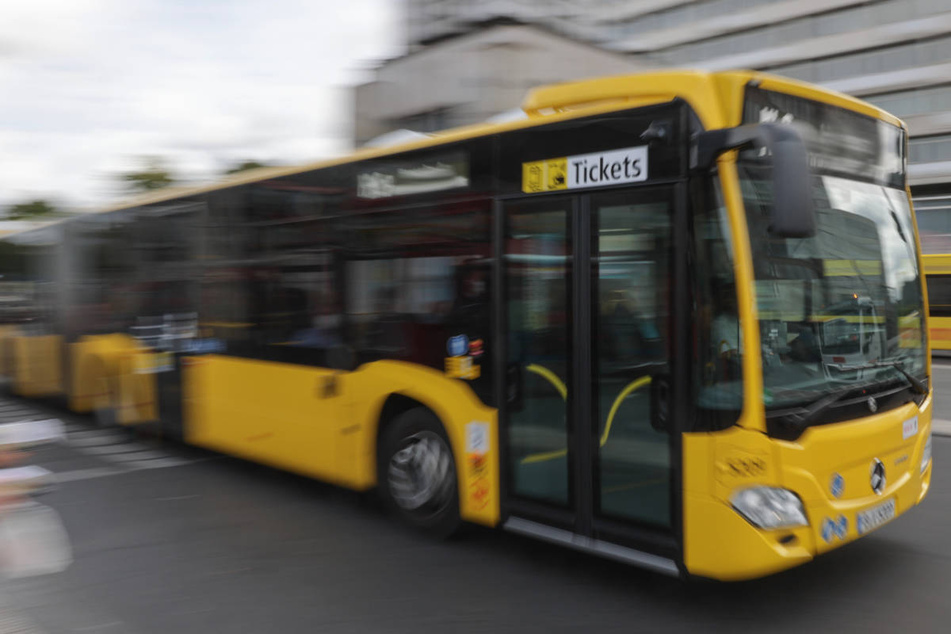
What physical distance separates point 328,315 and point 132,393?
403 cm

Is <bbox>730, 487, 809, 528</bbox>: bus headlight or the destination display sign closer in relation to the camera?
<bbox>730, 487, 809, 528</bbox>: bus headlight

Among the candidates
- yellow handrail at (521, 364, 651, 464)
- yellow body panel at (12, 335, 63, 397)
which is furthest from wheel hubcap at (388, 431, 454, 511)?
yellow body panel at (12, 335, 63, 397)

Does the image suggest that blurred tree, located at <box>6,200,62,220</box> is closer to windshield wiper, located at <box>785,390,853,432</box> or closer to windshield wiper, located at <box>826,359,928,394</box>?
windshield wiper, located at <box>826,359,928,394</box>

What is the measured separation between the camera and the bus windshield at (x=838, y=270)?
4219mm

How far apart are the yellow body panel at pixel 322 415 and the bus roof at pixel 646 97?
1.61 m

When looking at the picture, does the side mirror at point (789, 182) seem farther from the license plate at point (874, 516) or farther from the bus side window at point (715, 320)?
the license plate at point (874, 516)

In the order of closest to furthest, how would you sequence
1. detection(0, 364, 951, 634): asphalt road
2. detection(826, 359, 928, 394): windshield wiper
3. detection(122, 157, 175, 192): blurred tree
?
1. detection(0, 364, 951, 634): asphalt road
2. detection(826, 359, 928, 394): windshield wiper
3. detection(122, 157, 175, 192): blurred tree

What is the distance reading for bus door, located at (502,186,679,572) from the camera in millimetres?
4430

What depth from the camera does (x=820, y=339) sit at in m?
4.37

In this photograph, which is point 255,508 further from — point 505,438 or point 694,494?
point 694,494

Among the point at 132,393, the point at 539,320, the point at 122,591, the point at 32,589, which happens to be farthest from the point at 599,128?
the point at 132,393

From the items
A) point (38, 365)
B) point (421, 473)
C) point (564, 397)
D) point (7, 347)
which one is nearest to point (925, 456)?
point (564, 397)

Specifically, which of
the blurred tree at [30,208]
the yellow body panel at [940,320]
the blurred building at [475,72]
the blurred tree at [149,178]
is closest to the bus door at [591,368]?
the yellow body panel at [940,320]

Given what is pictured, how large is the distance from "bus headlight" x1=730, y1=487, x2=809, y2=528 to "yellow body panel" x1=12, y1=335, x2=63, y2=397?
387 inches
